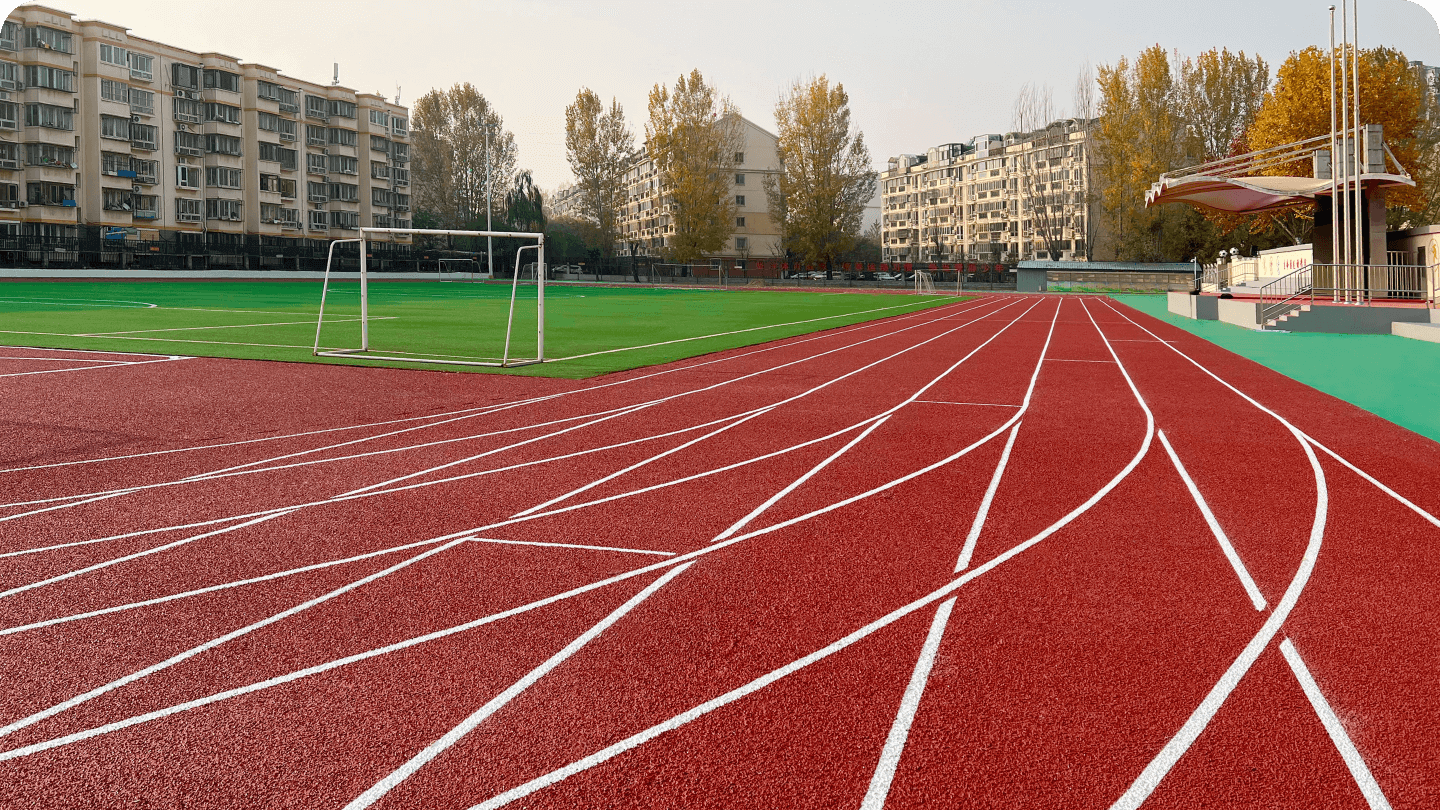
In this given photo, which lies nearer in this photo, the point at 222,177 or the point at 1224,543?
the point at 1224,543

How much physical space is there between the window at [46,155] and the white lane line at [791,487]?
70986 mm

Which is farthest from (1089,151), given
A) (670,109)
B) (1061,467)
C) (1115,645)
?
(1115,645)

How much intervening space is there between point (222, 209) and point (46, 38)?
620 inches

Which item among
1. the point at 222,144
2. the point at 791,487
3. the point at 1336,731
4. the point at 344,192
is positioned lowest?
the point at 1336,731

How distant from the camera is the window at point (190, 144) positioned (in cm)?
7356

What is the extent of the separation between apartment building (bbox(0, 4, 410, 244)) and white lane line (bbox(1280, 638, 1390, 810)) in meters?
74.8

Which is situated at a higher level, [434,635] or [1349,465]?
[1349,465]

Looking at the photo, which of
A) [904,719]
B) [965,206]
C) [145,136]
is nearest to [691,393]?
[904,719]

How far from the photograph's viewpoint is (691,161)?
73.6m

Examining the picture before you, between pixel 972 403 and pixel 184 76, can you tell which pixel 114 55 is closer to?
pixel 184 76

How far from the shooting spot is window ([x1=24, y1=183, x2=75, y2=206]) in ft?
210

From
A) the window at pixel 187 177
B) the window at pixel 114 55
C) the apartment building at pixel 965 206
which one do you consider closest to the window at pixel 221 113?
the window at pixel 187 177

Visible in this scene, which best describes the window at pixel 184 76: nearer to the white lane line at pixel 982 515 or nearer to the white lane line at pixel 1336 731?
the white lane line at pixel 982 515

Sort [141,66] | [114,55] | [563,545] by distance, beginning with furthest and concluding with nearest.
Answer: [141,66]
[114,55]
[563,545]
